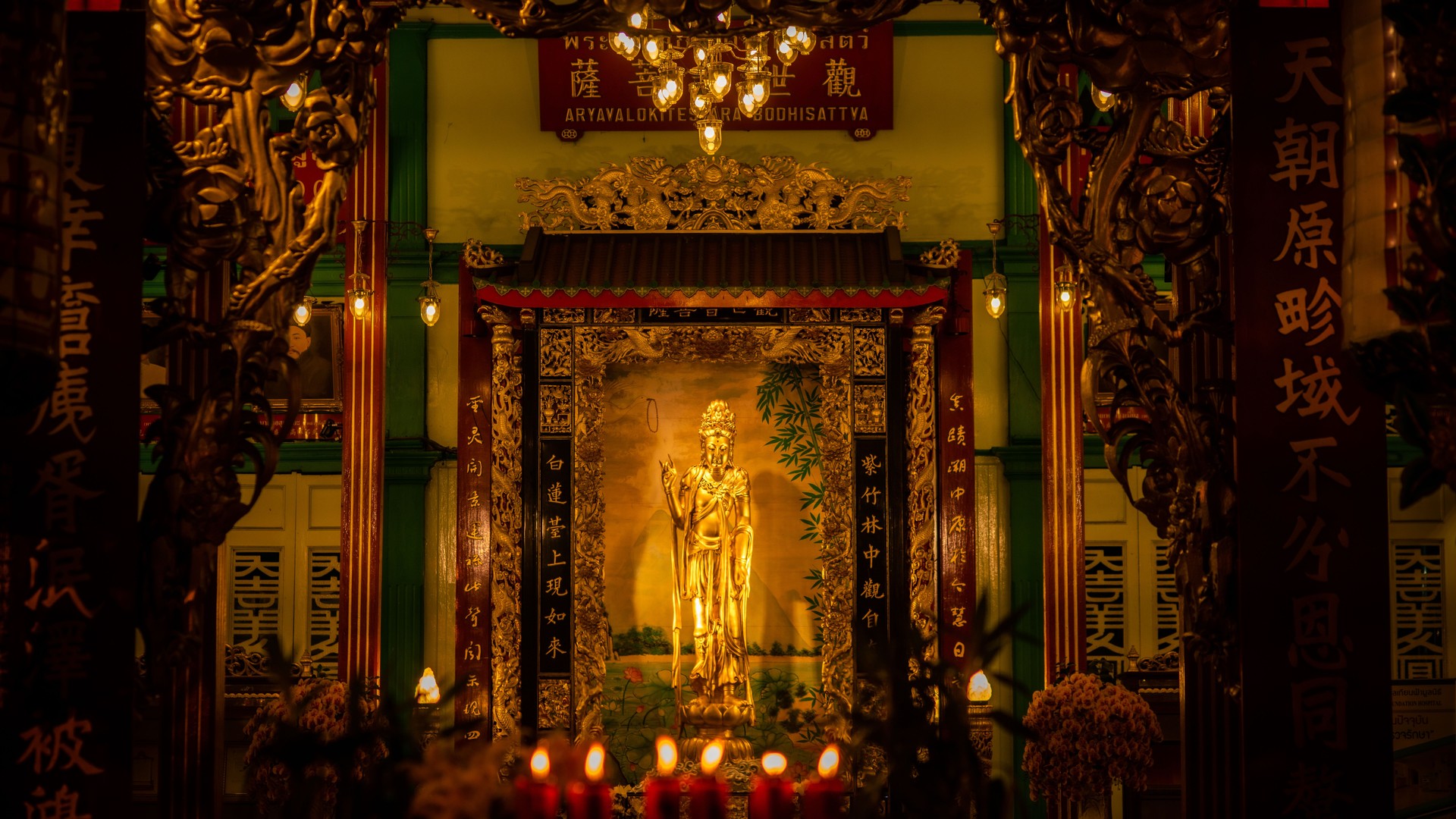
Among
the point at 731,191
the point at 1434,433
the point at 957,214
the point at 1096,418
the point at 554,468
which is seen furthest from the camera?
the point at 957,214

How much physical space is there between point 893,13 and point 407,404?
5252 millimetres

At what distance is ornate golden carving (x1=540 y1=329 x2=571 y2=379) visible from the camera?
6512mm

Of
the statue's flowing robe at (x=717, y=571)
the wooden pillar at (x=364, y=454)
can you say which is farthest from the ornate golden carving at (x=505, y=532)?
the wooden pillar at (x=364, y=454)

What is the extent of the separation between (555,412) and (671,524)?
3.15ft

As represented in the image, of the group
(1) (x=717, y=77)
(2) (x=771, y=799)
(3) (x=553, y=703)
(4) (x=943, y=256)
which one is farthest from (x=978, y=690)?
(2) (x=771, y=799)

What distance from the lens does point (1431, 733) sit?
23.2 feet

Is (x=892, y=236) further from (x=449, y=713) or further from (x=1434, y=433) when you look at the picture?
(x=1434, y=433)

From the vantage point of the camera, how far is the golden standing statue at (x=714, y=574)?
262 inches

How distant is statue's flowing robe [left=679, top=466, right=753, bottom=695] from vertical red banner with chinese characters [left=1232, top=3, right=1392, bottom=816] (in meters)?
4.35

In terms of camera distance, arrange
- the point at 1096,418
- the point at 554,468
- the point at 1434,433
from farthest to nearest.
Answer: the point at 554,468
the point at 1096,418
the point at 1434,433

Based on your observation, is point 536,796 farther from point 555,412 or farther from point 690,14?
point 555,412

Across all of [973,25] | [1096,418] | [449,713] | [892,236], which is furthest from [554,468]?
[1096,418]

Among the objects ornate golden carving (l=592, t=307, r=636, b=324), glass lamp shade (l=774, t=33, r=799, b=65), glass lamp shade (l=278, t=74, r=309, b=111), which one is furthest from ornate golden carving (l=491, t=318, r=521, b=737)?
glass lamp shade (l=278, t=74, r=309, b=111)

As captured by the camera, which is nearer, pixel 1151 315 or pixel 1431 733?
pixel 1151 315
